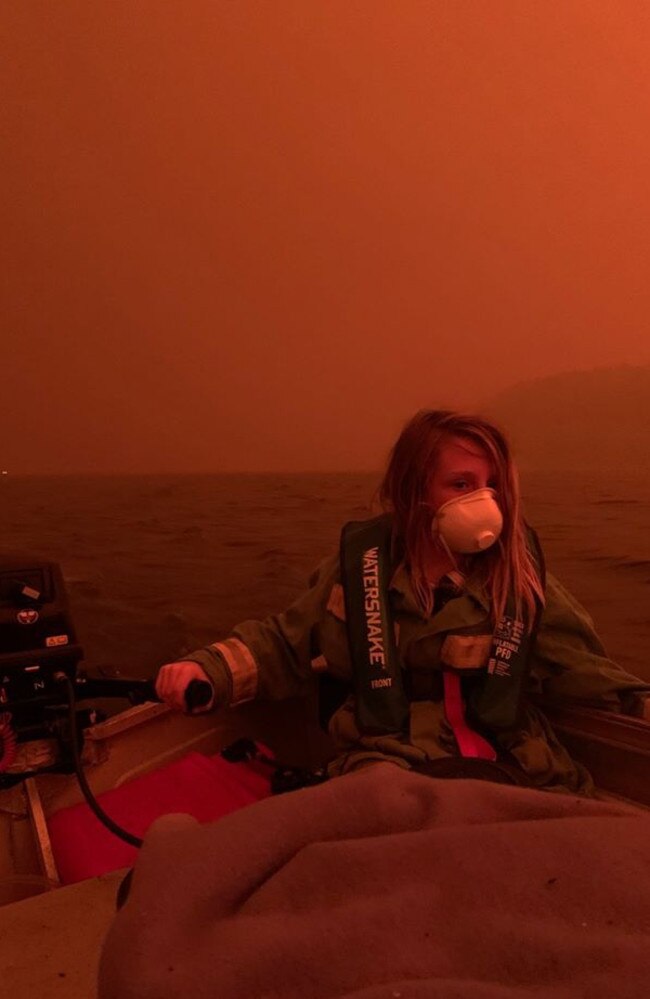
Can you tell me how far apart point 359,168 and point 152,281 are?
58cm

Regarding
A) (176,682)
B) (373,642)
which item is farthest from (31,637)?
(373,642)

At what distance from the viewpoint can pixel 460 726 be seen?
105 cm

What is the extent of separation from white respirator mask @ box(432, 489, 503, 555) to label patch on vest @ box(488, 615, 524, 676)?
12cm

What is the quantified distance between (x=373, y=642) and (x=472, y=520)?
241 millimetres

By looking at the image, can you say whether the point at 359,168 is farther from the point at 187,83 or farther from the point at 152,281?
the point at 152,281

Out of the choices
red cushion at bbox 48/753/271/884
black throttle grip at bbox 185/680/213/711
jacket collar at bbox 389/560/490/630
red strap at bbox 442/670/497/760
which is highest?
jacket collar at bbox 389/560/490/630

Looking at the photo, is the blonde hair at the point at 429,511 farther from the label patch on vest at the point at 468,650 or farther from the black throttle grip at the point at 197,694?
the black throttle grip at the point at 197,694

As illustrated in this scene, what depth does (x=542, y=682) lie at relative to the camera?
3.69 feet

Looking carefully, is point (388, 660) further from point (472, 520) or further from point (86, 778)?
point (86, 778)

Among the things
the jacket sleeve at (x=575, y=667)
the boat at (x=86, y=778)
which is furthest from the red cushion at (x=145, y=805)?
the jacket sleeve at (x=575, y=667)

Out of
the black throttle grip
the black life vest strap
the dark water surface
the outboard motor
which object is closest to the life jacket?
the black life vest strap

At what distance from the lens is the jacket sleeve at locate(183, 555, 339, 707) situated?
1141mm

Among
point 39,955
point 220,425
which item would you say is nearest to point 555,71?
point 220,425

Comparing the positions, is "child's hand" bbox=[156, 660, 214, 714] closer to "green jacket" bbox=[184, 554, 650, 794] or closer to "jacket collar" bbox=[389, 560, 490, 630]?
"green jacket" bbox=[184, 554, 650, 794]
